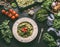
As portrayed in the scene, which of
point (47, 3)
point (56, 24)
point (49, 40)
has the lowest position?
point (49, 40)

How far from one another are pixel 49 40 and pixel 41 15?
1.20 ft

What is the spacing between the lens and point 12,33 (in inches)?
259

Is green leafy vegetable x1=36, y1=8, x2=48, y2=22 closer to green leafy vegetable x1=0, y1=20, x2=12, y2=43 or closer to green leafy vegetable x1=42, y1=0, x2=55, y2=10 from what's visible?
green leafy vegetable x1=42, y1=0, x2=55, y2=10

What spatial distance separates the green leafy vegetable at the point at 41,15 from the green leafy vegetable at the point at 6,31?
42cm

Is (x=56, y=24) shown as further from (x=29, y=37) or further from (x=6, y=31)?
(x=6, y=31)

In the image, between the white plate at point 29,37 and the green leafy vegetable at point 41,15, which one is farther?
the green leafy vegetable at point 41,15

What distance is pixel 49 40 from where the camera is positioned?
255 inches

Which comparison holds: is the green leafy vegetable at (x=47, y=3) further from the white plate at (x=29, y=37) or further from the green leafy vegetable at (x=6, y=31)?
the green leafy vegetable at (x=6, y=31)

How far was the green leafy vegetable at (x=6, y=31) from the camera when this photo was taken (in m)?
6.54

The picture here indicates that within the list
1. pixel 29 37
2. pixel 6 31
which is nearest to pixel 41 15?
pixel 29 37

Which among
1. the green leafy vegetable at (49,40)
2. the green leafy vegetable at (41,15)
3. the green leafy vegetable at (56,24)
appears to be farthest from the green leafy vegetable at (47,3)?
the green leafy vegetable at (49,40)

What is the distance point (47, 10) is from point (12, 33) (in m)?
0.56

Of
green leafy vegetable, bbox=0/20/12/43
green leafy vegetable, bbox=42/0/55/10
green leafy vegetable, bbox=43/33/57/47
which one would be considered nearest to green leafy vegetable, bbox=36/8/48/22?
green leafy vegetable, bbox=42/0/55/10

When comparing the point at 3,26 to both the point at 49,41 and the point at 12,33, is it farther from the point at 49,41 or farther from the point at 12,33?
the point at 49,41
